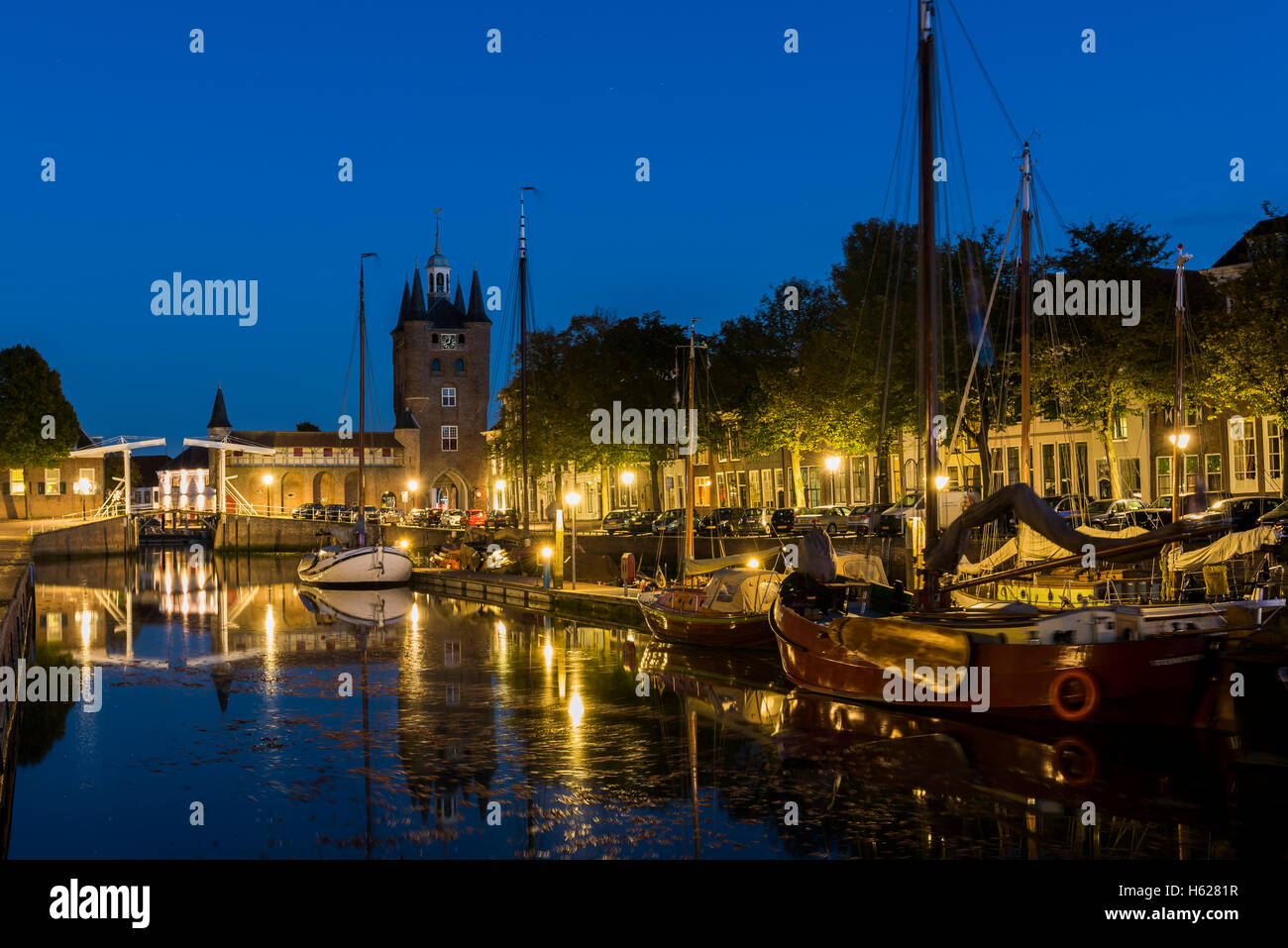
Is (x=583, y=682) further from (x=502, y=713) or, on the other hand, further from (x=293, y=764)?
(x=293, y=764)

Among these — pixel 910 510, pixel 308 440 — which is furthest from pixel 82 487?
pixel 910 510

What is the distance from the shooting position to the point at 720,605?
30.0m

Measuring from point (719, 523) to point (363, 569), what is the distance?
55.8 feet

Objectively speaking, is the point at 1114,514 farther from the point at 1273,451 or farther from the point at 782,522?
the point at 782,522

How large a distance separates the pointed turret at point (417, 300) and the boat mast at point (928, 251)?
352 feet

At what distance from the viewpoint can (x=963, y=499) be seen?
104 feet

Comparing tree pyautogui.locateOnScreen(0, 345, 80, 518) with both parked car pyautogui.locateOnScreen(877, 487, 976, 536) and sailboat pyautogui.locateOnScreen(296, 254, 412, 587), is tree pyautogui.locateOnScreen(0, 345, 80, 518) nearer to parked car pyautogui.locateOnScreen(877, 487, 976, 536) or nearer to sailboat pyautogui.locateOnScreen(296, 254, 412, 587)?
sailboat pyautogui.locateOnScreen(296, 254, 412, 587)

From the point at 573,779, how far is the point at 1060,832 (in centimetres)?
662

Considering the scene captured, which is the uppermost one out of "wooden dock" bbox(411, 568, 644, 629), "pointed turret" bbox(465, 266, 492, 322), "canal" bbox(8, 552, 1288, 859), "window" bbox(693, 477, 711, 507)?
"pointed turret" bbox(465, 266, 492, 322)

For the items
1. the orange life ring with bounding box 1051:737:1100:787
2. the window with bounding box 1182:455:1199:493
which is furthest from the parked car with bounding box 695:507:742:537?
the orange life ring with bounding box 1051:737:1100:787

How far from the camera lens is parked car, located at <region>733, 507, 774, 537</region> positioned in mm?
55219

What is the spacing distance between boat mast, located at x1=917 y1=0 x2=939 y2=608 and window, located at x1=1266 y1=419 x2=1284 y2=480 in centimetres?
3038

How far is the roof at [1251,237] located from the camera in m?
45.4

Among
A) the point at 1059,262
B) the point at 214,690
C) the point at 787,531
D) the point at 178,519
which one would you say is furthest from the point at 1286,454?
the point at 178,519
